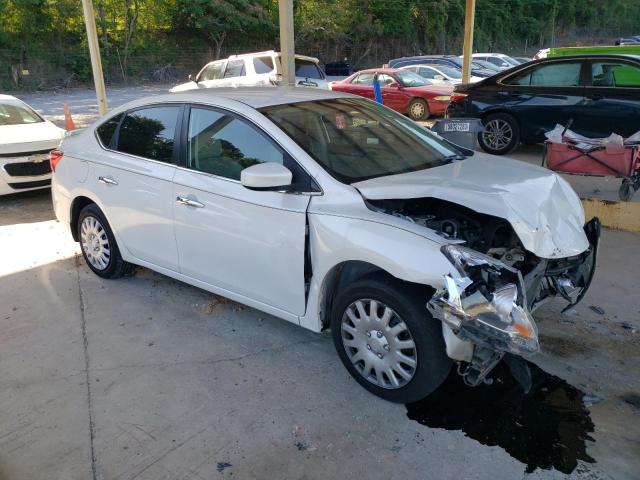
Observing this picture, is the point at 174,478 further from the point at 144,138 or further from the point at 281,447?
the point at 144,138

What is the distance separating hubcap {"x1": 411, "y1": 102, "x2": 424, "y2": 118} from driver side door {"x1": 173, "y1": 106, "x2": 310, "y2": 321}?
11071 mm

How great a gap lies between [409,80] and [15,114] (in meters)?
9.75

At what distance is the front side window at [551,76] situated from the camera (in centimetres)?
868

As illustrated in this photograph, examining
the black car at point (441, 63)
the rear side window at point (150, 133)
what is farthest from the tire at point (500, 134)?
the black car at point (441, 63)

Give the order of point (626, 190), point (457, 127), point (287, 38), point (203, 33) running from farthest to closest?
point (203, 33) → point (287, 38) → point (626, 190) → point (457, 127)

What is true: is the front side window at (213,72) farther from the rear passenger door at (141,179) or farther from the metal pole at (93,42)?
the rear passenger door at (141,179)

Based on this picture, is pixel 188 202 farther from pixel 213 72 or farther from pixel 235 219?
pixel 213 72

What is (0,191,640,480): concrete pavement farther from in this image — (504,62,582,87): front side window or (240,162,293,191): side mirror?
(504,62,582,87): front side window

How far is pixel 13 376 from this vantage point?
3564mm

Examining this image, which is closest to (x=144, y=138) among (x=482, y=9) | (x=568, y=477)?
(x=568, y=477)

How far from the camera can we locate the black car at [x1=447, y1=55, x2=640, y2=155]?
820cm

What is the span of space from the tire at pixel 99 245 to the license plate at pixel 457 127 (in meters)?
3.60

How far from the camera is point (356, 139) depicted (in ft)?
12.7

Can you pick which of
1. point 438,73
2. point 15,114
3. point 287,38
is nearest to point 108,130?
point 287,38
